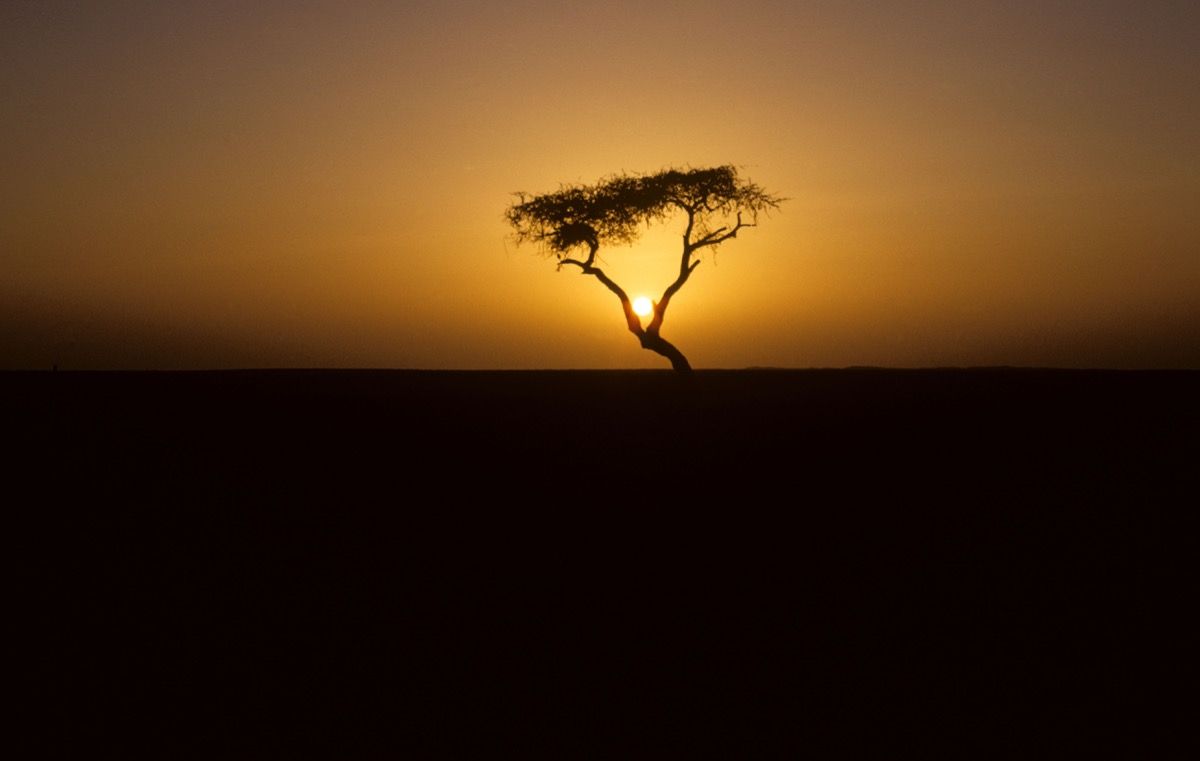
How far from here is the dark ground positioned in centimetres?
618

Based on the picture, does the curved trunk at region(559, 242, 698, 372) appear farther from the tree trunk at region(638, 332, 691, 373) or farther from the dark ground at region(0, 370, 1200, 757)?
the dark ground at region(0, 370, 1200, 757)

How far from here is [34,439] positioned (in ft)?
55.3

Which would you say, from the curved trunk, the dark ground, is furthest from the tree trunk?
the dark ground

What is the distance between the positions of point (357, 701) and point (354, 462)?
9.65 metres

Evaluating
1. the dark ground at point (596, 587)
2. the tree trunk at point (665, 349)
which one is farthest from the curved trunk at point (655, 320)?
the dark ground at point (596, 587)

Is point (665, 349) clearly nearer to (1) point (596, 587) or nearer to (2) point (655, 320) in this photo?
(2) point (655, 320)

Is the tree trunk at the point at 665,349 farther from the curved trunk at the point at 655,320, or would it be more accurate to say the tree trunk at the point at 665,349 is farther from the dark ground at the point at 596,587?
the dark ground at the point at 596,587

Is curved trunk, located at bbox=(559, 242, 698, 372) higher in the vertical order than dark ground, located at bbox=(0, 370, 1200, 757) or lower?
higher

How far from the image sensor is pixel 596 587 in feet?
29.7

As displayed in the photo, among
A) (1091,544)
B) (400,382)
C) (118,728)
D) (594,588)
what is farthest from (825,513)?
(400,382)

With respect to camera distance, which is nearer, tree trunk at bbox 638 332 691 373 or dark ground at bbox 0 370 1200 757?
dark ground at bbox 0 370 1200 757

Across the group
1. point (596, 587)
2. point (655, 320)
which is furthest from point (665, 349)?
point (596, 587)

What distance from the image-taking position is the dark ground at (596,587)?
6.18 m

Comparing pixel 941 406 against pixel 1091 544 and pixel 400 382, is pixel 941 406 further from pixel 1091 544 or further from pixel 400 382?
pixel 400 382
